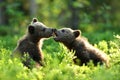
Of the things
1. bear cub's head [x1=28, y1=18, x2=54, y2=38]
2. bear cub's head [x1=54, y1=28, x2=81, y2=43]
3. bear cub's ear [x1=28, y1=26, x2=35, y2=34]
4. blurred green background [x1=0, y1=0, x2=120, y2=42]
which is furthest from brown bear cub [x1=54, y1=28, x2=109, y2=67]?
blurred green background [x1=0, y1=0, x2=120, y2=42]

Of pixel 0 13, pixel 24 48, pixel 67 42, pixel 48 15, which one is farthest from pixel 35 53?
pixel 48 15

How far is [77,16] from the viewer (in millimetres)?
32875

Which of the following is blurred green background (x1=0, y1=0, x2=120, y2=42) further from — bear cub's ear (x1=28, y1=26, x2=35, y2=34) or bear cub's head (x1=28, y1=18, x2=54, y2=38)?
bear cub's ear (x1=28, y1=26, x2=35, y2=34)

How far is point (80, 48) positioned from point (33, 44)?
905mm

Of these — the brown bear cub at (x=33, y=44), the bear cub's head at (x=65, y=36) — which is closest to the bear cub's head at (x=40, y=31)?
the brown bear cub at (x=33, y=44)

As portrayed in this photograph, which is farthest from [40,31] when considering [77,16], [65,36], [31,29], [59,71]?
[77,16]

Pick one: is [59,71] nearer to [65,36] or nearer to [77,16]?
[65,36]

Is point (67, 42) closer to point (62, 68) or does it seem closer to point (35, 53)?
point (35, 53)

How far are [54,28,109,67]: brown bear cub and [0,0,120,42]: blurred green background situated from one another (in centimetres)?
381

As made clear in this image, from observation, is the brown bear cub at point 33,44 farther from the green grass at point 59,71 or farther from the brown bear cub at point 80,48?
the green grass at point 59,71

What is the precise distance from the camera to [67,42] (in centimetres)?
1288

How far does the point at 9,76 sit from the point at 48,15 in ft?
114

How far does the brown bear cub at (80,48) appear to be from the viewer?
1153 cm

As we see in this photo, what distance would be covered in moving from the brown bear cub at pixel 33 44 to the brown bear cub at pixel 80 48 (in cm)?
31
